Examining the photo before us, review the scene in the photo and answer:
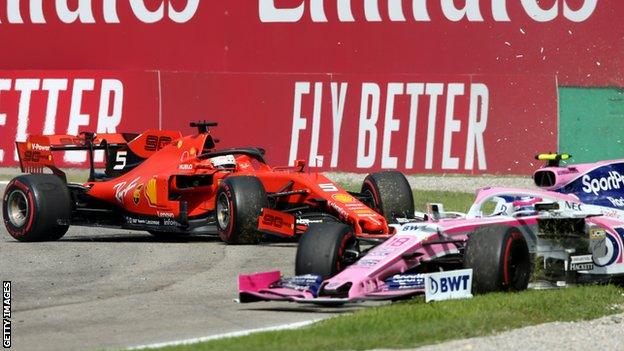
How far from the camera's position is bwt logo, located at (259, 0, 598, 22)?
907 inches

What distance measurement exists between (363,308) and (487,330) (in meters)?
1.52

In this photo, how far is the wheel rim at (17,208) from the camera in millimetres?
16516

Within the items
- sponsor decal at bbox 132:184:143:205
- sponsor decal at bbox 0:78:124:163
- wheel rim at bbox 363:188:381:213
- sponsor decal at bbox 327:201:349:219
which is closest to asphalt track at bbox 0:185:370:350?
sponsor decal at bbox 132:184:143:205

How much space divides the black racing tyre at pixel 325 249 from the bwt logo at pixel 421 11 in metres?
12.8

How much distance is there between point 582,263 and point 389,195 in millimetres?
4460

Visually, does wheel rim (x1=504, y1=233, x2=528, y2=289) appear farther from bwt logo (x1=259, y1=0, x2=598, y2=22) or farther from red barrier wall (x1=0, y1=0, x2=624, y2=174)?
bwt logo (x1=259, y1=0, x2=598, y2=22)

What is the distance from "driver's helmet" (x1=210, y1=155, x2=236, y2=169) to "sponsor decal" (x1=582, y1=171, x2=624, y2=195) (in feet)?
17.1

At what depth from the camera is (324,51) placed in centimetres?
2392

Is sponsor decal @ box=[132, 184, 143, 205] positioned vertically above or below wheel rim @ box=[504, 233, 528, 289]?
above

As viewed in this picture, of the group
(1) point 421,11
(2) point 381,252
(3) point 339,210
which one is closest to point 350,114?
(1) point 421,11

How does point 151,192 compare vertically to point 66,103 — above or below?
below

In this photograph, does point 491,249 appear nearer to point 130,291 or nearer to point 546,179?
point 546,179

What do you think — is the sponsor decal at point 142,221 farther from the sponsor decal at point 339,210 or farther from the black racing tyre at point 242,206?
the sponsor decal at point 339,210

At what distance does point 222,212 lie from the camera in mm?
15711
